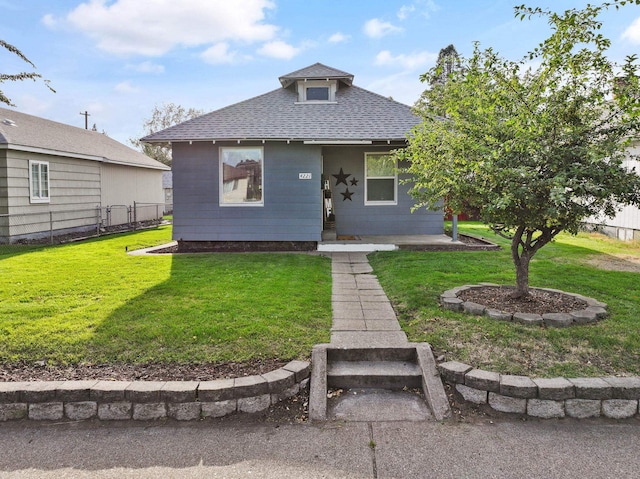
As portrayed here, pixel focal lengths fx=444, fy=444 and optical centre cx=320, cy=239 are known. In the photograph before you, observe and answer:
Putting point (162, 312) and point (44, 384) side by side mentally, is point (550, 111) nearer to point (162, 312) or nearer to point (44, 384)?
point (162, 312)

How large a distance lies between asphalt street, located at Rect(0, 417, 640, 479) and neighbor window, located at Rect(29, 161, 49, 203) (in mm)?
12120

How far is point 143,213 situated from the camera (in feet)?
67.7

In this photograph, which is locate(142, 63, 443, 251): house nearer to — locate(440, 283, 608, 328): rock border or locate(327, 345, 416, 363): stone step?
locate(440, 283, 608, 328): rock border

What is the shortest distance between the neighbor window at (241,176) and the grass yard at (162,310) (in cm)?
252

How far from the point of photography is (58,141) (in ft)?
49.5

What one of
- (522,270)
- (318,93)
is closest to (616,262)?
(522,270)

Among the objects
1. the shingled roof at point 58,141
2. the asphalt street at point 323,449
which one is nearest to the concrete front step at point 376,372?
the asphalt street at point 323,449

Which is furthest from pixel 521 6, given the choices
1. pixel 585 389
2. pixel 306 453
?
pixel 306 453

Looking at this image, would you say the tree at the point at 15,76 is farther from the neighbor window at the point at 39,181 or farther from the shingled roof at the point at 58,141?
the neighbor window at the point at 39,181

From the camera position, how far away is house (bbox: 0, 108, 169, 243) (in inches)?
488

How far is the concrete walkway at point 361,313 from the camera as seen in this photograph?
4.38 meters

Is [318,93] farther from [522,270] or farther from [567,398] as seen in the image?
[567,398]

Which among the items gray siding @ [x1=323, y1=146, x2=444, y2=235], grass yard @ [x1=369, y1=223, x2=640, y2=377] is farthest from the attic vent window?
grass yard @ [x1=369, y1=223, x2=640, y2=377]

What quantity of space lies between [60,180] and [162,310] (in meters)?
11.9
